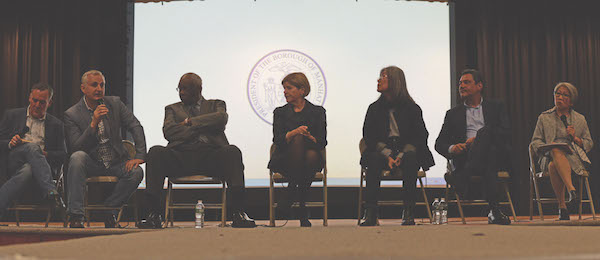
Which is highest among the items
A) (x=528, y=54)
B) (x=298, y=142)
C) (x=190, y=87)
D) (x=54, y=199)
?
(x=528, y=54)

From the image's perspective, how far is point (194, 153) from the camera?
135 inches

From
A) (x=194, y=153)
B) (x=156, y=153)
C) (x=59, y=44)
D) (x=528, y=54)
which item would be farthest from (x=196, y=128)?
(x=528, y=54)

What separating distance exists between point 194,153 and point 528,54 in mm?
3920

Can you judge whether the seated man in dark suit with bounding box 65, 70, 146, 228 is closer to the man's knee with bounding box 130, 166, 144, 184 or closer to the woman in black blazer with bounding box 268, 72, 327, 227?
the man's knee with bounding box 130, 166, 144, 184

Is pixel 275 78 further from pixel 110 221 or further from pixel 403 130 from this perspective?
pixel 110 221

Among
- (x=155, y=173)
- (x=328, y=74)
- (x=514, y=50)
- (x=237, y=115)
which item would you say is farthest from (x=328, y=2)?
(x=155, y=173)

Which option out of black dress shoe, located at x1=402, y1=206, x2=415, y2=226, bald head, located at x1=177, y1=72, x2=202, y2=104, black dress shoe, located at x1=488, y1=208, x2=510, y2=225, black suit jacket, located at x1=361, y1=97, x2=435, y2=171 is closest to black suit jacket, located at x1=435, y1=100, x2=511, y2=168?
black suit jacket, located at x1=361, y1=97, x2=435, y2=171

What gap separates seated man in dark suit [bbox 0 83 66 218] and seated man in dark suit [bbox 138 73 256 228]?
70 centimetres

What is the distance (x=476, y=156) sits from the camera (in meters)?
3.54

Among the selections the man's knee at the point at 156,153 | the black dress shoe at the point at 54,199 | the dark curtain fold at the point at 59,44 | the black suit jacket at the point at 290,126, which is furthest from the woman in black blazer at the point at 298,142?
the dark curtain fold at the point at 59,44

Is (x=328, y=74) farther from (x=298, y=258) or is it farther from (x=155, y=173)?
(x=298, y=258)

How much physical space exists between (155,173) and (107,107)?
648 mm

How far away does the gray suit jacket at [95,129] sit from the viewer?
3502mm

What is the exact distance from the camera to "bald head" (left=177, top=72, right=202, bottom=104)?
3.50 m
